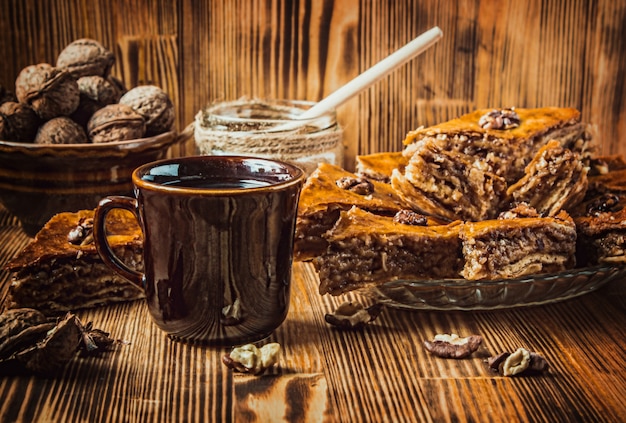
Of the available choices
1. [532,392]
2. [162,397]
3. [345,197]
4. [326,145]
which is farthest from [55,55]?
[532,392]

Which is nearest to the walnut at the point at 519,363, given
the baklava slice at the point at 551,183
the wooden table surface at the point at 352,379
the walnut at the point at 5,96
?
the wooden table surface at the point at 352,379

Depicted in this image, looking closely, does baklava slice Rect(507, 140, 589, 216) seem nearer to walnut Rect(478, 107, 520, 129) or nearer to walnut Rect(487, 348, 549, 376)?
walnut Rect(478, 107, 520, 129)

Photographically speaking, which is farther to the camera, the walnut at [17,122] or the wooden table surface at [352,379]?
the walnut at [17,122]

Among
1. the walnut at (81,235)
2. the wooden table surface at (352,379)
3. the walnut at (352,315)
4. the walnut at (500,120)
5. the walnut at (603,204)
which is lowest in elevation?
the wooden table surface at (352,379)

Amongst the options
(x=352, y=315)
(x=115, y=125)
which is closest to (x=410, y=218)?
(x=352, y=315)

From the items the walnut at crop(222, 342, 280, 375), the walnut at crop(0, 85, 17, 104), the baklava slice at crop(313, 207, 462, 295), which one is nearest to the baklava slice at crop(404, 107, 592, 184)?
the baklava slice at crop(313, 207, 462, 295)

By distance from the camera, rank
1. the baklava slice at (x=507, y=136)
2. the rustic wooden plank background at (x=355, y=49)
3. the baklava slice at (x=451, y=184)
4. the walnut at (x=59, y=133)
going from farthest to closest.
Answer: the rustic wooden plank background at (x=355, y=49)
the walnut at (x=59, y=133)
the baklava slice at (x=507, y=136)
the baklava slice at (x=451, y=184)

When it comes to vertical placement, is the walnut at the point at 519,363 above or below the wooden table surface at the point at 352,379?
above

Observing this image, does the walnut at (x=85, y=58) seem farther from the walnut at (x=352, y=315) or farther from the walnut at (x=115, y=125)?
the walnut at (x=352, y=315)
